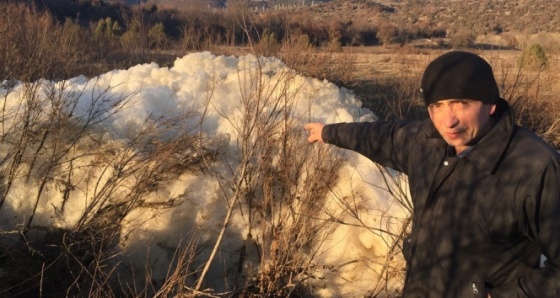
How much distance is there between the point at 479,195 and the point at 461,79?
1.30ft

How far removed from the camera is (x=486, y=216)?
5.76 ft

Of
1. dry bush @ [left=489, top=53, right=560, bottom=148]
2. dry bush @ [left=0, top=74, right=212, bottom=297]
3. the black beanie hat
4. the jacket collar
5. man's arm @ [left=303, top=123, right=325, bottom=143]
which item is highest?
the black beanie hat

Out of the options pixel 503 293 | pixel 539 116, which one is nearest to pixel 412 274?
pixel 503 293

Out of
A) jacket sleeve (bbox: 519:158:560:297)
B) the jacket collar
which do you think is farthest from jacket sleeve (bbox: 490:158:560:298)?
the jacket collar

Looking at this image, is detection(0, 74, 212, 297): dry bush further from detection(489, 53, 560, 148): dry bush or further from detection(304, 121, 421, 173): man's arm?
detection(489, 53, 560, 148): dry bush

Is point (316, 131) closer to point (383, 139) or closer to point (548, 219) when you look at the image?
point (383, 139)

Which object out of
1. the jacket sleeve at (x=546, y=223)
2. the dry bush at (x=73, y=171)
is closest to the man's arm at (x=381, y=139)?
the jacket sleeve at (x=546, y=223)

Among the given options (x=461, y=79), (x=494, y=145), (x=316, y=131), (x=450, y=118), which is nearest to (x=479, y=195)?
(x=494, y=145)

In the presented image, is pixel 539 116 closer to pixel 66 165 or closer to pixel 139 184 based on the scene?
pixel 139 184

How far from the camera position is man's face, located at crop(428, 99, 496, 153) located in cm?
177

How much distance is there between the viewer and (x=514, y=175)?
166 cm

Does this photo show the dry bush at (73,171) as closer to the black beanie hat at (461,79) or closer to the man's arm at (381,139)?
the man's arm at (381,139)

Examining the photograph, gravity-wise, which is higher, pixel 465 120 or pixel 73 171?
pixel 465 120

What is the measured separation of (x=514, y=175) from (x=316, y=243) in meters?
2.62
